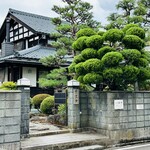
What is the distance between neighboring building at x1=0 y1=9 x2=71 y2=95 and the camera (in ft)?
53.0

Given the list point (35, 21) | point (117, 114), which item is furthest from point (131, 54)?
point (35, 21)

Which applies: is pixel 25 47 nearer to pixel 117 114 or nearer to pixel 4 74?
pixel 4 74

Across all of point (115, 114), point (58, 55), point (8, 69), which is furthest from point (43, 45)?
point (115, 114)

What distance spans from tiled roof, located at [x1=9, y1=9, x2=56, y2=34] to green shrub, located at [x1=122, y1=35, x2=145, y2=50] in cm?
1158

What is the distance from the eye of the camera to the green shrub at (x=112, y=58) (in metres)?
7.73

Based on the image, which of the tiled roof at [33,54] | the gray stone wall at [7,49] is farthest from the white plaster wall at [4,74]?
the gray stone wall at [7,49]

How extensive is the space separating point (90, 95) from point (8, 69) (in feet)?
34.6

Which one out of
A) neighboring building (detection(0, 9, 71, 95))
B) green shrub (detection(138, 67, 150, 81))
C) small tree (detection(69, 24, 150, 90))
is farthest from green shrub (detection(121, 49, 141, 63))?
neighboring building (detection(0, 9, 71, 95))

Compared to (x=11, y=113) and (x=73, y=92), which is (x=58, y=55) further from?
(x=11, y=113)

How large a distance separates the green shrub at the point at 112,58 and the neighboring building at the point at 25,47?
23.0 ft

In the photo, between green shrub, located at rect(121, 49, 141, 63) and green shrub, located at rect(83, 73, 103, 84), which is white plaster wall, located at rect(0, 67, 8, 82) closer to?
green shrub, located at rect(83, 73, 103, 84)

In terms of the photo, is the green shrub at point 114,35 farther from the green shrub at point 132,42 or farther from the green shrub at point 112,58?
the green shrub at point 112,58

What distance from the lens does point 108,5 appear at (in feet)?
39.6

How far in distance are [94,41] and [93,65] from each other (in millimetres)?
915
